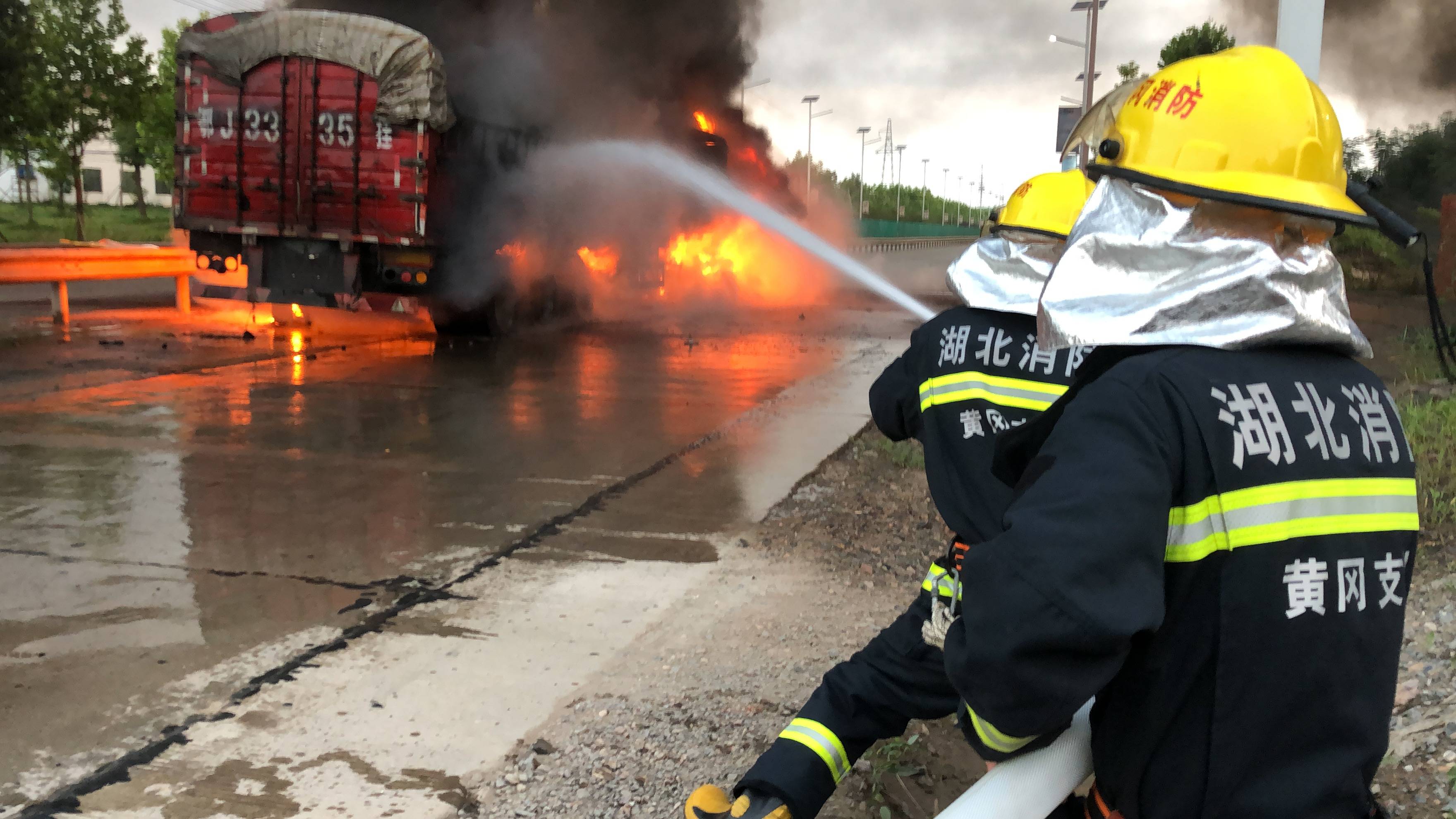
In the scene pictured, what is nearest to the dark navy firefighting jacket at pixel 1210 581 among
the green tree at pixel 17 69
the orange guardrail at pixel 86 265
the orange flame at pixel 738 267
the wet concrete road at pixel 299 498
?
the wet concrete road at pixel 299 498

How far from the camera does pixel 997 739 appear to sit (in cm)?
159

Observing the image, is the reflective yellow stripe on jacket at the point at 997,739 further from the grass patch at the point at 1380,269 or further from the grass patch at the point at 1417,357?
the grass patch at the point at 1380,269

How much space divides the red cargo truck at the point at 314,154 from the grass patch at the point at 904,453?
5.96 m

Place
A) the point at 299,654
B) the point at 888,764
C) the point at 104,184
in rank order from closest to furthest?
1. the point at 888,764
2. the point at 299,654
3. the point at 104,184

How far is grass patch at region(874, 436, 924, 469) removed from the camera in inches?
269

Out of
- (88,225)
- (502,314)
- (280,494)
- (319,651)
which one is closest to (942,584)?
(319,651)

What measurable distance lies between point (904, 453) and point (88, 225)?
36682 millimetres

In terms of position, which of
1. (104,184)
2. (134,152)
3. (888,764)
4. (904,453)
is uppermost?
(104,184)

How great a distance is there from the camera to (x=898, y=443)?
746cm

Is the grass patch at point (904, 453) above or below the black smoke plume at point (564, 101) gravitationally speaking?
below

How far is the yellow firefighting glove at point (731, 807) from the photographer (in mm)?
2412

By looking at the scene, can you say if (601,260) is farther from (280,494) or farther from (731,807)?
(731,807)

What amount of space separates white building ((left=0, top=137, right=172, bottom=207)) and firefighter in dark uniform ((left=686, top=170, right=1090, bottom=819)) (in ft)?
174

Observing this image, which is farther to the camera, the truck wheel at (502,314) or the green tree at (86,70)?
the green tree at (86,70)
